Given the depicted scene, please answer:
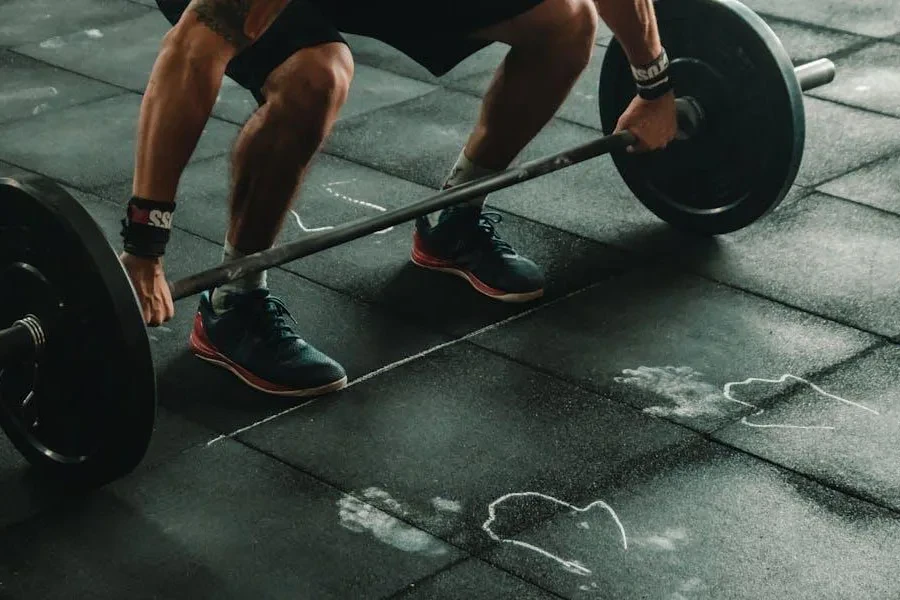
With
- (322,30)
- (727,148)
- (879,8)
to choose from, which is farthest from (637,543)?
(879,8)

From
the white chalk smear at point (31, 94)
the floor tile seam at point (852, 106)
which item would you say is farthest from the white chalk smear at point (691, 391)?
the white chalk smear at point (31, 94)

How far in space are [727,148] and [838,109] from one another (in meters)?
1.12

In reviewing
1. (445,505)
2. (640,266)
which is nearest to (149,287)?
(445,505)

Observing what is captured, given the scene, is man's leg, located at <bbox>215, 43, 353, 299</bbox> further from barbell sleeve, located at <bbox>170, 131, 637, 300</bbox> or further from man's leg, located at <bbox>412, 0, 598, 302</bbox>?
man's leg, located at <bbox>412, 0, 598, 302</bbox>

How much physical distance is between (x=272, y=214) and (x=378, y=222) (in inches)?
7.8

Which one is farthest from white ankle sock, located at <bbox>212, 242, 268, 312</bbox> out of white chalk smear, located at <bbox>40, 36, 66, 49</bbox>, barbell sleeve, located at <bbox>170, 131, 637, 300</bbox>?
white chalk smear, located at <bbox>40, 36, 66, 49</bbox>

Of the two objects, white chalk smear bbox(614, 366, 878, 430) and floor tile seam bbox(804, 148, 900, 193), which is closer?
white chalk smear bbox(614, 366, 878, 430)

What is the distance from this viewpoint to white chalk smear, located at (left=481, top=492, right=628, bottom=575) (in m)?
2.21

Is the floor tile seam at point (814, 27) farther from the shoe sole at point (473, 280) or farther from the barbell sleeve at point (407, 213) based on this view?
the shoe sole at point (473, 280)

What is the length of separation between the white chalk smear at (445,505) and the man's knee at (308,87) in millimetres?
698

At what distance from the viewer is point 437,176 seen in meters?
3.80

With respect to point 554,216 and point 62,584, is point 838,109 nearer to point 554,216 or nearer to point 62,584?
point 554,216

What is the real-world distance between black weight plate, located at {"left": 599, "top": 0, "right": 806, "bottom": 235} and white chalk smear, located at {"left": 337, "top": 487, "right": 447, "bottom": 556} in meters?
1.27

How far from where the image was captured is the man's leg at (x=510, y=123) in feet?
9.63
